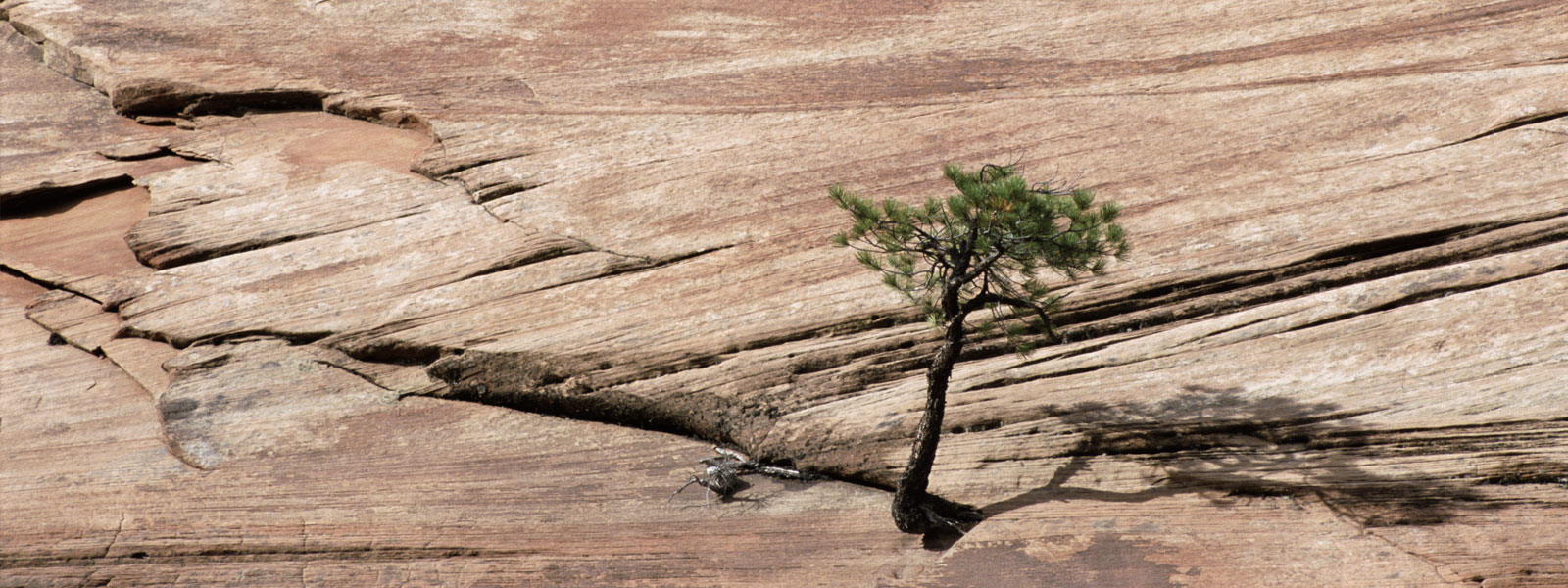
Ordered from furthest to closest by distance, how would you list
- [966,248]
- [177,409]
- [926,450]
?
[177,409] → [926,450] → [966,248]

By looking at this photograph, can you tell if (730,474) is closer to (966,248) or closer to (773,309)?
(773,309)

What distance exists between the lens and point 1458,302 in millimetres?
9758

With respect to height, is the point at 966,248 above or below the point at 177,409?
above

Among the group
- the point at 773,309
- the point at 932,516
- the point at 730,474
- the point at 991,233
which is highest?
the point at 991,233

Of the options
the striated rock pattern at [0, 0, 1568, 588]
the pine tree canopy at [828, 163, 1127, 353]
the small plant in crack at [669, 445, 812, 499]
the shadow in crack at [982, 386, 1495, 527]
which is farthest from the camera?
the small plant in crack at [669, 445, 812, 499]

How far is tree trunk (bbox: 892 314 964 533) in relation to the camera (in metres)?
8.78

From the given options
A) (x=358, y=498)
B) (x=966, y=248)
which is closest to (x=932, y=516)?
(x=966, y=248)

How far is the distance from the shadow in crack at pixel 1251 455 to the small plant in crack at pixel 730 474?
1775mm

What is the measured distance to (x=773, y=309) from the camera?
36.8ft

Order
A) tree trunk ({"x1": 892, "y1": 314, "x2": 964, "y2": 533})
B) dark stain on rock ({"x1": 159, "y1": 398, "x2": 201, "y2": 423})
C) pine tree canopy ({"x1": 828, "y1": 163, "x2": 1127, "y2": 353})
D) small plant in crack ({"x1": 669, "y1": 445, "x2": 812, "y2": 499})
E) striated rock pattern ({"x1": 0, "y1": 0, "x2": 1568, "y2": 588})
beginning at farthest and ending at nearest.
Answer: dark stain on rock ({"x1": 159, "y1": 398, "x2": 201, "y2": 423}) → small plant in crack ({"x1": 669, "y1": 445, "x2": 812, "y2": 499}) → striated rock pattern ({"x1": 0, "y1": 0, "x2": 1568, "y2": 588}) → tree trunk ({"x1": 892, "y1": 314, "x2": 964, "y2": 533}) → pine tree canopy ({"x1": 828, "y1": 163, "x2": 1127, "y2": 353})

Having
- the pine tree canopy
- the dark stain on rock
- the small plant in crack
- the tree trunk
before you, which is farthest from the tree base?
the dark stain on rock

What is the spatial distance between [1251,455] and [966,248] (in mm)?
2688

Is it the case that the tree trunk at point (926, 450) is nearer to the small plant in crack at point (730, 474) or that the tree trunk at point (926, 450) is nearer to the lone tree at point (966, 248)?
the lone tree at point (966, 248)

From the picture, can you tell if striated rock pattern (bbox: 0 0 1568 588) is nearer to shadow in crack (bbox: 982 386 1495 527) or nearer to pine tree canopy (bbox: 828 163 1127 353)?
shadow in crack (bbox: 982 386 1495 527)
